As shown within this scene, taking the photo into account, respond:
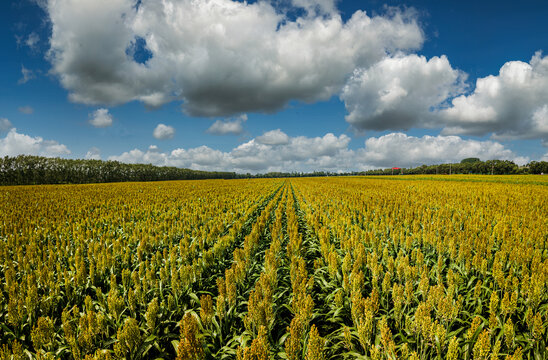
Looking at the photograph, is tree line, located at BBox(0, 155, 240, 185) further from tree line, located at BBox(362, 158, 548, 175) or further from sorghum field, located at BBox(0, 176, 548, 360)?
tree line, located at BBox(362, 158, 548, 175)

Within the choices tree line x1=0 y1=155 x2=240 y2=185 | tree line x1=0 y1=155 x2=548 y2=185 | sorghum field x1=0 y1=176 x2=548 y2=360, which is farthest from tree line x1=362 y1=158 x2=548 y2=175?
tree line x1=0 y1=155 x2=240 y2=185

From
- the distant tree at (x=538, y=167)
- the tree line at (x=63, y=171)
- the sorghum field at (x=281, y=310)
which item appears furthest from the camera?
the distant tree at (x=538, y=167)

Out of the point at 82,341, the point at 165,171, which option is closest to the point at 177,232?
the point at 82,341

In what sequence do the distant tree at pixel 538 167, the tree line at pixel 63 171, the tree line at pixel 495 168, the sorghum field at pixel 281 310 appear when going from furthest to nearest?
the distant tree at pixel 538 167 → the tree line at pixel 495 168 → the tree line at pixel 63 171 → the sorghum field at pixel 281 310

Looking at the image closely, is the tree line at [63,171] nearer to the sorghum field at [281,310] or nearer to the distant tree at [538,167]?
the sorghum field at [281,310]

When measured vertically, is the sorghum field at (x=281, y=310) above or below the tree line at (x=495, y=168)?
below

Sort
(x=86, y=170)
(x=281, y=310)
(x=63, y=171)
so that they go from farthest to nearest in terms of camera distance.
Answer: (x=86, y=170), (x=63, y=171), (x=281, y=310)

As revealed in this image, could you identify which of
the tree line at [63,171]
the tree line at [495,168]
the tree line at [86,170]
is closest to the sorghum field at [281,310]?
the tree line at [86,170]

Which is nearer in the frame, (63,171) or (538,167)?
(63,171)

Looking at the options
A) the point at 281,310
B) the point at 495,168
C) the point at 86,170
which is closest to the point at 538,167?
the point at 495,168

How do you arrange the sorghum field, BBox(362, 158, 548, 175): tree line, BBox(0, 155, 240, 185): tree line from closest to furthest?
the sorghum field, BBox(0, 155, 240, 185): tree line, BBox(362, 158, 548, 175): tree line

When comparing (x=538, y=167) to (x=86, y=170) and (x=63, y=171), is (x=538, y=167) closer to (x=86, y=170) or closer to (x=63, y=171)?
(x=86, y=170)

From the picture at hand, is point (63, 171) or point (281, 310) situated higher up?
point (63, 171)

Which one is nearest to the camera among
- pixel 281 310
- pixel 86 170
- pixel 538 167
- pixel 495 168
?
pixel 281 310
